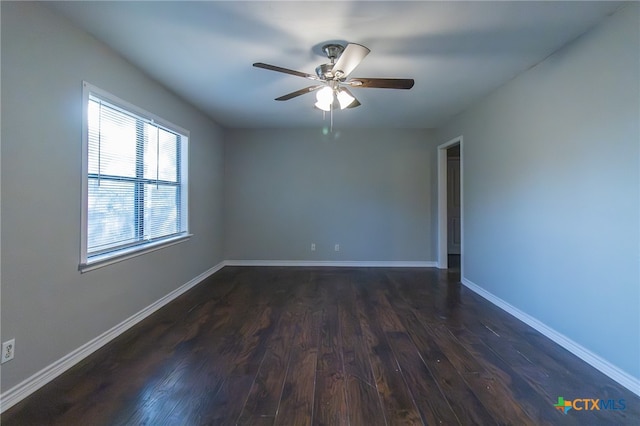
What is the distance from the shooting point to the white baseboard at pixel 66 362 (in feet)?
5.35

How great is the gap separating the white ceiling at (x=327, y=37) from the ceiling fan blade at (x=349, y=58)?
0.23 metres

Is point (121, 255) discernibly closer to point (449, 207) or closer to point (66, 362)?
point (66, 362)

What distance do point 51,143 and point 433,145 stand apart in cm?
497

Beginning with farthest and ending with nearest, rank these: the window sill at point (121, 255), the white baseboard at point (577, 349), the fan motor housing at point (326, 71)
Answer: the fan motor housing at point (326, 71) < the window sill at point (121, 255) < the white baseboard at point (577, 349)

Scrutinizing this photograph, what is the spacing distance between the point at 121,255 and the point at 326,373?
2015mm

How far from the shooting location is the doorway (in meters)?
4.82

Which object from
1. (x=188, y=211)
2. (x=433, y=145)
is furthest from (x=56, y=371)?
(x=433, y=145)

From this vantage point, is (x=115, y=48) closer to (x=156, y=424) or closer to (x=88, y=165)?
(x=88, y=165)

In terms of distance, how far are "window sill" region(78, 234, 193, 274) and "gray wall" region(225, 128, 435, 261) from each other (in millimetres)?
1935

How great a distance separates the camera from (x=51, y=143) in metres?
1.86

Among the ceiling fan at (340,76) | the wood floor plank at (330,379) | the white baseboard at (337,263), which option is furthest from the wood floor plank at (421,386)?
the white baseboard at (337,263)

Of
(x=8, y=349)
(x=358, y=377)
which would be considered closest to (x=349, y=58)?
(x=358, y=377)

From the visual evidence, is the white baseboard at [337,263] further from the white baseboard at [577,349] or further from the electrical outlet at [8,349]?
the electrical outlet at [8,349]

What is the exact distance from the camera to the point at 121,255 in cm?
249
